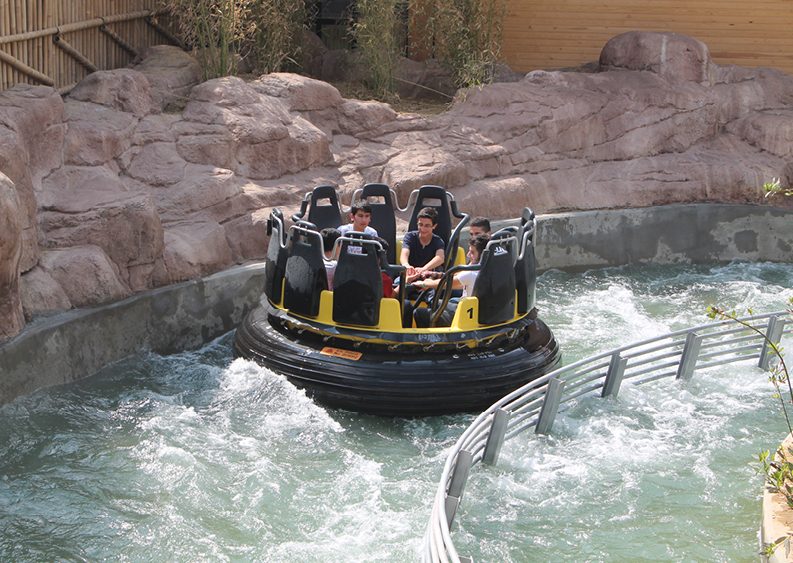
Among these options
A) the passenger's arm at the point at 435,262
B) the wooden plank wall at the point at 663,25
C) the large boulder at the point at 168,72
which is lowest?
the passenger's arm at the point at 435,262

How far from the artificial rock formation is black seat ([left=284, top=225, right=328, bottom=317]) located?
4.71 ft

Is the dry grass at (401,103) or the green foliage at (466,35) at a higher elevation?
the green foliage at (466,35)

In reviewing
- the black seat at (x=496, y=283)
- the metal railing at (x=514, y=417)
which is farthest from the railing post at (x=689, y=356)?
the black seat at (x=496, y=283)

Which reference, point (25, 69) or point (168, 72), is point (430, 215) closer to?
point (25, 69)

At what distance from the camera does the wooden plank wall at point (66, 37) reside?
6.07 m

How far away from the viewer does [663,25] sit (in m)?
10.2

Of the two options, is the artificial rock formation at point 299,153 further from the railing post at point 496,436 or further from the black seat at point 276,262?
the railing post at point 496,436

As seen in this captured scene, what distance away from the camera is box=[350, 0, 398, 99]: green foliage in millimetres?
8719

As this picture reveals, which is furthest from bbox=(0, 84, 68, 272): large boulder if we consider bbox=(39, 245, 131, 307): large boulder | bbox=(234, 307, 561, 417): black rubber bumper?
bbox=(234, 307, 561, 417): black rubber bumper

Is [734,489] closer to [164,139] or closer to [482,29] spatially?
[164,139]

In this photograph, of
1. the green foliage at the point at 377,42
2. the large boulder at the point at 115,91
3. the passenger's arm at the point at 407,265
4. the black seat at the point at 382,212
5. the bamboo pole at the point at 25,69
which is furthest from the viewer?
the green foliage at the point at 377,42

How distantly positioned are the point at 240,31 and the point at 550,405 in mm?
5528

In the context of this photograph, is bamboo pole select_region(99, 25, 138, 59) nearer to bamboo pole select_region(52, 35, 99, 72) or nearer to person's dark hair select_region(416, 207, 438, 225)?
bamboo pole select_region(52, 35, 99, 72)

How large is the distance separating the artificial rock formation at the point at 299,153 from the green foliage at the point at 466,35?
66 cm
